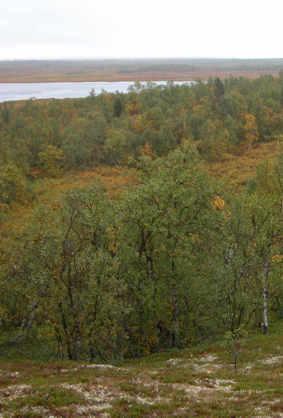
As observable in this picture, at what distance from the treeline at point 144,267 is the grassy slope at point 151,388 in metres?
3.83

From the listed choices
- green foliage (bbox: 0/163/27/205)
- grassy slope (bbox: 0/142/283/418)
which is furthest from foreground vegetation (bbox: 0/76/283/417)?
green foliage (bbox: 0/163/27/205)

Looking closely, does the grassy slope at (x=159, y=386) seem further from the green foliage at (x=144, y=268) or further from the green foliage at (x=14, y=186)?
the green foliage at (x=14, y=186)

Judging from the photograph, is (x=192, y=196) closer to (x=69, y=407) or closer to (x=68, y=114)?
(x=69, y=407)

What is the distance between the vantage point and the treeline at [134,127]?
113 m

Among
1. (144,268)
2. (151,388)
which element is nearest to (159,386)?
(151,388)

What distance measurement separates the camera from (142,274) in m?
33.4

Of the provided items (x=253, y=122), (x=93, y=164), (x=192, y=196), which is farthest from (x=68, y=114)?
(x=192, y=196)

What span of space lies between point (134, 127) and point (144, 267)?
9196 centimetres

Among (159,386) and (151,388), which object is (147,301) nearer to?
(159,386)

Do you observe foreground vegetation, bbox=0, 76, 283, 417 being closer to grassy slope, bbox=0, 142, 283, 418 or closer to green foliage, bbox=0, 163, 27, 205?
grassy slope, bbox=0, 142, 283, 418

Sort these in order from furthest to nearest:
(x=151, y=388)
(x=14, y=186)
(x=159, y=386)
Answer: (x=14, y=186) → (x=159, y=386) → (x=151, y=388)

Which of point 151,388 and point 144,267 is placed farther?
point 144,267

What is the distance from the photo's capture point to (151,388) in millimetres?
21875

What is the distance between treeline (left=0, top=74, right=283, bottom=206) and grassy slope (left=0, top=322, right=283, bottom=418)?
69746 millimetres
